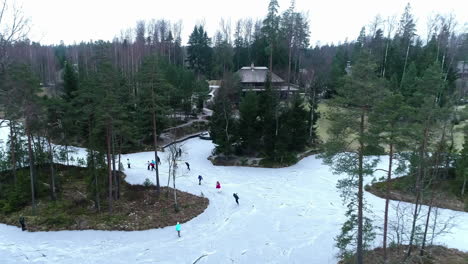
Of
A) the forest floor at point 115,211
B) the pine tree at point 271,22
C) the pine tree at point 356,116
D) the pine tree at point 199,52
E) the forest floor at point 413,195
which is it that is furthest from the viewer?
Answer: the pine tree at point 199,52

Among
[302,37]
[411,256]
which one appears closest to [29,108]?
[411,256]

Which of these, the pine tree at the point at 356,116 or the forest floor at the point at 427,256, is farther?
the forest floor at the point at 427,256

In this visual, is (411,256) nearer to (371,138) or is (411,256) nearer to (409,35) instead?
(371,138)

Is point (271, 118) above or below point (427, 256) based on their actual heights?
above

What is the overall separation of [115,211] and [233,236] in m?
8.89

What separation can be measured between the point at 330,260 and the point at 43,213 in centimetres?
1875

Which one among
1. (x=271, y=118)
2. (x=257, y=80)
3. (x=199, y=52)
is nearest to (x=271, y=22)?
(x=257, y=80)

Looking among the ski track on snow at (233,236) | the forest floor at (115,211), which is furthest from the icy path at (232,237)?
the forest floor at (115,211)

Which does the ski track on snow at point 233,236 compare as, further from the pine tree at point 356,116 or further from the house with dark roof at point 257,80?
the house with dark roof at point 257,80

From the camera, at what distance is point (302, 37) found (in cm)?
5591

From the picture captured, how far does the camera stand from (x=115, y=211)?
2048 cm

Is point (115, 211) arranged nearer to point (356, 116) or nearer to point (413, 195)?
point (356, 116)

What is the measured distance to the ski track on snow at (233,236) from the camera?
50.1 ft

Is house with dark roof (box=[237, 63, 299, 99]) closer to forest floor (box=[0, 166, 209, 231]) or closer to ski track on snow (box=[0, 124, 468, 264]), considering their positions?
ski track on snow (box=[0, 124, 468, 264])
